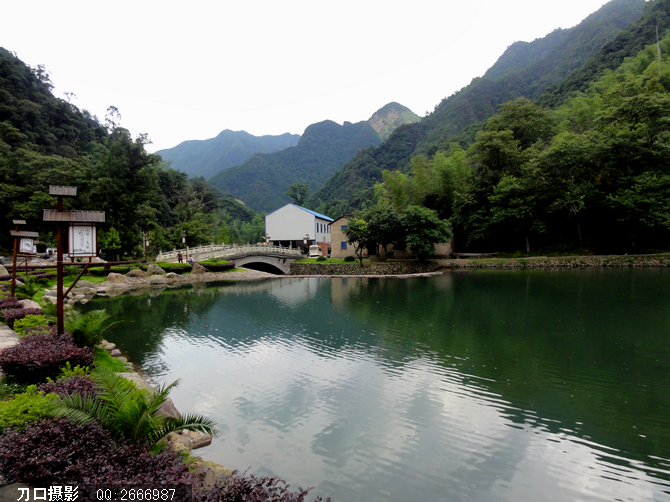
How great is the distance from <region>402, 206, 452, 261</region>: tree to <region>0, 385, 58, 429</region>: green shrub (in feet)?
103

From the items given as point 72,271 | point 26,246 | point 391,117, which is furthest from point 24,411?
point 391,117

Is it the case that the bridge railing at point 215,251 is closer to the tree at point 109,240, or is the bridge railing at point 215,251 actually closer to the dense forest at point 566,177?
the tree at point 109,240

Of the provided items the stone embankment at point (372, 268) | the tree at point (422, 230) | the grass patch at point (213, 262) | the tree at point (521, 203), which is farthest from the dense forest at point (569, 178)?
the grass patch at point (213, 262)

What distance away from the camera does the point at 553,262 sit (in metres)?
32.8

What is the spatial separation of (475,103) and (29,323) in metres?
117

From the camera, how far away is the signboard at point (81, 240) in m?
7.55

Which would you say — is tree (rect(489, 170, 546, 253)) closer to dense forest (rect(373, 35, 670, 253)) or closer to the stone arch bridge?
dense forest (rect(373, 35, 670, 253))

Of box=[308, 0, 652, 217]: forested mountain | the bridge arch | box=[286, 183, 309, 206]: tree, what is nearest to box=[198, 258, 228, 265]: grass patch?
the bridge arch

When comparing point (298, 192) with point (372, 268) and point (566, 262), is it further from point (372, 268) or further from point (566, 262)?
point (566, 262)

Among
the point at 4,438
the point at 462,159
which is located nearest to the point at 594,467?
the point at 4,438

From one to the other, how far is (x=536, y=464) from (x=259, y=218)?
73.9m

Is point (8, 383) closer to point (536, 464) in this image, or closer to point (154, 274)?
point (536, 464)

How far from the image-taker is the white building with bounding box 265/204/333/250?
1893 inches

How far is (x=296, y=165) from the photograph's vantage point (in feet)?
458
